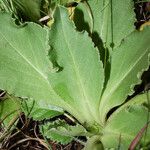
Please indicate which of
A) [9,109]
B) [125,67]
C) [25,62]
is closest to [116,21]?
[125,67]

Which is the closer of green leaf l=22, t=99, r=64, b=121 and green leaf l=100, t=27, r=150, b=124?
green leaf l=100, t=27, r=150, b=124

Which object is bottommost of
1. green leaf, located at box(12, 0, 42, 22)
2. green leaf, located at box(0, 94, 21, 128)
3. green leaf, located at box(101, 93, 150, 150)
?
green leaf, located at box(101, 93, 150, 150)

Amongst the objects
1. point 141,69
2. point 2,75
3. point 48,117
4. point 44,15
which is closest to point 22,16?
point 44,15

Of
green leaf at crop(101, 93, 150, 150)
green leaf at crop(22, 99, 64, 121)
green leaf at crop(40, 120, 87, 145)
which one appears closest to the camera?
green leaf at crop(101, 93, 150, 150)

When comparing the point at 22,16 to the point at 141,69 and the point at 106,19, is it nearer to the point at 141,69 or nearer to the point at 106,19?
the point at 106,19

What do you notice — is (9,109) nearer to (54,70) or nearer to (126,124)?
(54,70)

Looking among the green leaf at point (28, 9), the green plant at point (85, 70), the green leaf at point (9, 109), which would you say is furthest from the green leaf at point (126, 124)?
the green leaf at point (28, 9)

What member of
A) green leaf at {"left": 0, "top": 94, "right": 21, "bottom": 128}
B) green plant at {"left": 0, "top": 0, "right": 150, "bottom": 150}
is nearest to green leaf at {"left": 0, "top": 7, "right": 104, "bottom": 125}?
green plant at {"left": 0, "top": 0, "right": 150, "bottom": 150}

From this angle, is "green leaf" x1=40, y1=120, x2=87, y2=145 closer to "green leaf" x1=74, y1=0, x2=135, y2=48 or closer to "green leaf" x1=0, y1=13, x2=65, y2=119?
"green leaf" x1=0, y1=13, x2=65, y2=119

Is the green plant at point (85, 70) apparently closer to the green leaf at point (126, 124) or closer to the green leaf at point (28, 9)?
the green leaf at point (126, 124)
